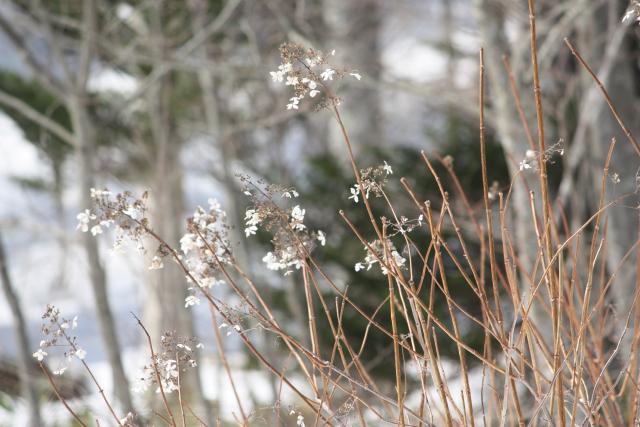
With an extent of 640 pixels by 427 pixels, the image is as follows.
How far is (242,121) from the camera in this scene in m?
5.61

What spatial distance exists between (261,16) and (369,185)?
408 cm

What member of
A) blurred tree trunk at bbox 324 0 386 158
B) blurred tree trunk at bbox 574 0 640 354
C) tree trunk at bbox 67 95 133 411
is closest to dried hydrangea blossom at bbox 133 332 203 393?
tree trunk at bbox 67 95 133 411

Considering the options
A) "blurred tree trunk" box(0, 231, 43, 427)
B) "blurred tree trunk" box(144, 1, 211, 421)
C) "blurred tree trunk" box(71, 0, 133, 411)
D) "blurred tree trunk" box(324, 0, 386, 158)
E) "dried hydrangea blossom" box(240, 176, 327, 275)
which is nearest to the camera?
"dried hydrangea blossom" box(240, 176, 327, 275)

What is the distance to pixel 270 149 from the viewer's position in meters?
5.01

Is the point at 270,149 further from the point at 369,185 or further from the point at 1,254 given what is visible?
the point at 369,185

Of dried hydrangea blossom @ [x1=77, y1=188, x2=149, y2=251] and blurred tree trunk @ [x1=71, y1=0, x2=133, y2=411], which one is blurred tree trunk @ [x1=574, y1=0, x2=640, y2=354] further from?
dried hydrangea blossom @ [x1=77, y1=188, x2=149, y2=251]

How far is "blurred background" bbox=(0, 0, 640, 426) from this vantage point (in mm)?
2953

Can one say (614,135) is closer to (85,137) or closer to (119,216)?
(85,137)

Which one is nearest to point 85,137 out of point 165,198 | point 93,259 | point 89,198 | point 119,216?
point 89,198

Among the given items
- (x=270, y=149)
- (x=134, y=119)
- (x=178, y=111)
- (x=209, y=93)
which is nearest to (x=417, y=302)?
(x=209, y=93)

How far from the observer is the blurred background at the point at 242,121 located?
295cm

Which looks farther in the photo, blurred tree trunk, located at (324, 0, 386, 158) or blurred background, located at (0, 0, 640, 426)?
blurred tree trunk, located at (324, 0, 386, 158)

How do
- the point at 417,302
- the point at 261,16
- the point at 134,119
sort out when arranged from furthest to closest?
the point at 134,119 → the point at 261,16 → the point at 417,302

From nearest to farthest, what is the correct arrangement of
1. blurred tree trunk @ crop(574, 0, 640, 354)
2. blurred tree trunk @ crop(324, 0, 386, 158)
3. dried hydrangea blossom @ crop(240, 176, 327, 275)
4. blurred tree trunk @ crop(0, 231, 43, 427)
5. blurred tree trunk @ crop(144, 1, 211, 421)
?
dried hydrangea blossom @ crop(240, 176, 327, 275), blurred tree trunk @ crop(0, 231, 43, 427), blurred tree trunk @ crop(144, 1, 211, 421), blurred tree trunk @ crop(574, 0, 640, 354), blurred tree trunk @ crop(324, 0, 386, 158)
